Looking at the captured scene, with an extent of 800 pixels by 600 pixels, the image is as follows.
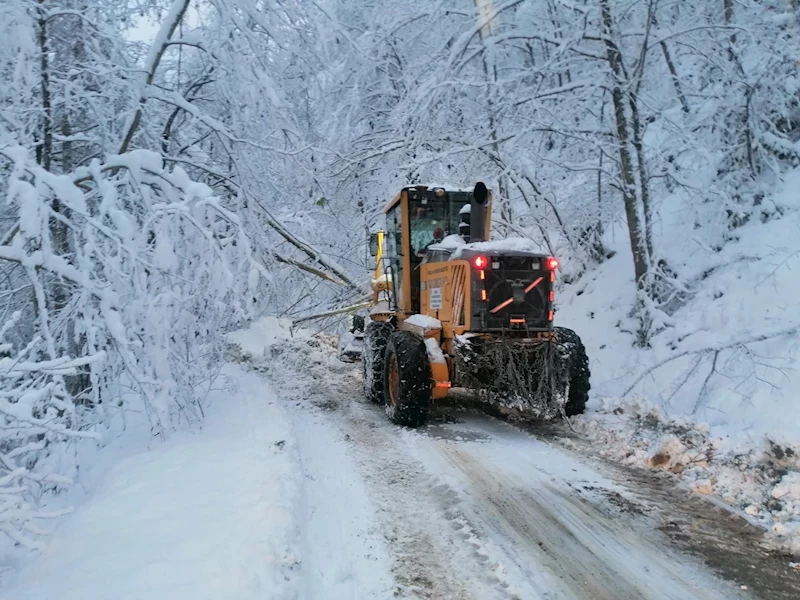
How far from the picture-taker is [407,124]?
30.6ft

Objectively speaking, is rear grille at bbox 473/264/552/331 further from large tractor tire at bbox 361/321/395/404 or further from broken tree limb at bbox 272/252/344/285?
broken tree limb at bbox 272/252/344/285

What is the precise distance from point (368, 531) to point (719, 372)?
417cm

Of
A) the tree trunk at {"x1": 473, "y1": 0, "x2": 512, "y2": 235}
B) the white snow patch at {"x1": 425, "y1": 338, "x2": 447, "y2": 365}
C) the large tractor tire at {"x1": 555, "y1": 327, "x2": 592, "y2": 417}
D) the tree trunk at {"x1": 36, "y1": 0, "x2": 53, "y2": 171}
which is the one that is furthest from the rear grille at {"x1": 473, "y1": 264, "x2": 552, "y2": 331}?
the tree trunk at {"x1": 36, "y1": 0, "x2": 53, "y2": 171}

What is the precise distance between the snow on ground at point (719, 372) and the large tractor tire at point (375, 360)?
2.77 meters

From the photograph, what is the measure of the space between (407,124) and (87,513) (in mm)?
7133

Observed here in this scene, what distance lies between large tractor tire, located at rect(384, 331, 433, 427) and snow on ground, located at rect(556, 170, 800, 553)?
1723mm

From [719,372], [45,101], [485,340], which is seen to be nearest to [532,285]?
[485,340]

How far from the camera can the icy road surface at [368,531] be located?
3242 mm

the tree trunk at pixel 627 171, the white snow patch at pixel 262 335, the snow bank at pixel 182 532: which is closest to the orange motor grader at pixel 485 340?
the snow bank at pixel 182 532

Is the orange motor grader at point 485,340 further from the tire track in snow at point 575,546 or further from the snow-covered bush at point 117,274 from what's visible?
the snow-covered bush at point 117,274

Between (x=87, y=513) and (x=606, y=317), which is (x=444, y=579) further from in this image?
(x=606, y=317)

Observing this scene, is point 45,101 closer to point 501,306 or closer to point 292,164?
point 292,164

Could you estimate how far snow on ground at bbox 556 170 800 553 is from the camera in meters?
4.53

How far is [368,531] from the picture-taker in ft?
13.3
